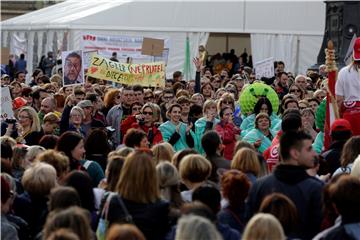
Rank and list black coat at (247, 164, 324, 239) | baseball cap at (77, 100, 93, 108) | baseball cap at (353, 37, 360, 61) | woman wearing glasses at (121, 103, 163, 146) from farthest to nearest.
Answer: baseball cap at (77, 100, 93, 108) → woman wearing glasses at (121, 103, 163, 146) → baseball cap at (353, 37, 360, 61) → black coat at (247, 164, 324, 239)

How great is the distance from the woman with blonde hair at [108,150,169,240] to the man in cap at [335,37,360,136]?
235 inches

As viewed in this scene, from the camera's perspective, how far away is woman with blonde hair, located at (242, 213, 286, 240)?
268 inches

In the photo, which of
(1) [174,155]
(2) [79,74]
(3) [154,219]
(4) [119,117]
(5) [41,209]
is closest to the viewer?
(3) [154,219]

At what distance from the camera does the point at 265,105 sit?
15469 millimetres

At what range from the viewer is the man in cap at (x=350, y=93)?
45.7 ft

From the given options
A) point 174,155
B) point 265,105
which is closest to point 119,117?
point 265,105

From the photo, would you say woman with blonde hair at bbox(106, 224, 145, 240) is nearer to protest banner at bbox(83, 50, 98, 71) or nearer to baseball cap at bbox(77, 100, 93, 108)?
baseball cap at bbox(77, 100, 93, 108)

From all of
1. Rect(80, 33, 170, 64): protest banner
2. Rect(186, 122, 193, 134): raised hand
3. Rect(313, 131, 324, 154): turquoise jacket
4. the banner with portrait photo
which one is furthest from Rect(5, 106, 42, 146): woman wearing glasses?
Rect(80, 33, 170, 64): protest banner

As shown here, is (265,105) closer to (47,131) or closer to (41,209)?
(47,131)

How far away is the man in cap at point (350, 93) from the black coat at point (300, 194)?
18.5ft

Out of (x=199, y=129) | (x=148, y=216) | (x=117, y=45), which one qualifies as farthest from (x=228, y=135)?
(x=117, y=45)

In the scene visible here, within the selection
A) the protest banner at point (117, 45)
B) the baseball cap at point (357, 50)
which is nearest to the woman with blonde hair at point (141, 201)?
the baseball cap at point (357, 50)

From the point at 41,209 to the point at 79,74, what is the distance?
40.2 feet

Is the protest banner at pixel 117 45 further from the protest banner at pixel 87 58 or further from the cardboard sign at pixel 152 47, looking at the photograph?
the protest banner at pixel 87 58
